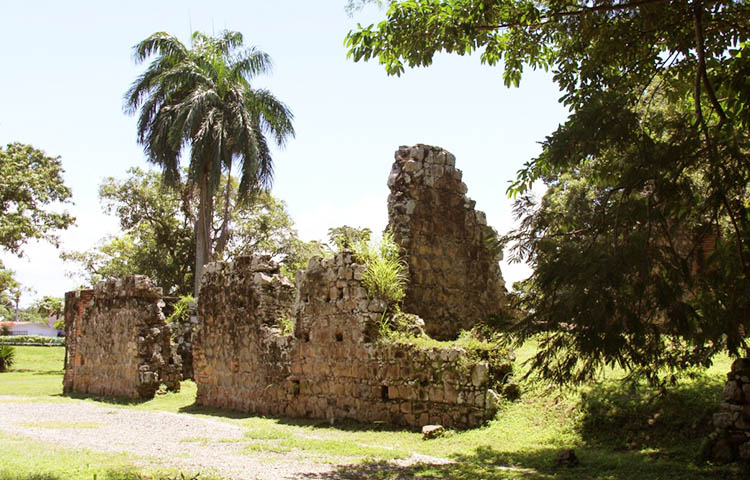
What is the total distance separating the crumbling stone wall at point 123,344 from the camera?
702 inches

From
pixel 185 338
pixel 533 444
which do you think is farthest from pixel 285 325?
pixel 185 338

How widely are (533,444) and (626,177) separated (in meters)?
4.10

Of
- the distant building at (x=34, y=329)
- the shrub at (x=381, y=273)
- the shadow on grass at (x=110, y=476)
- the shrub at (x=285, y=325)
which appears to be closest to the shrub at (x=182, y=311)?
the shrub at (x=285, y=325)

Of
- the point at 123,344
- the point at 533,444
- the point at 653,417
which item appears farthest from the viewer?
the point at 123,344

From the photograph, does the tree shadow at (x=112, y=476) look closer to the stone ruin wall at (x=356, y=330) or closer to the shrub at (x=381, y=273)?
the stone ruin wall at (x=356, y=330)

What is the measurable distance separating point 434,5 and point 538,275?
365 centimetres

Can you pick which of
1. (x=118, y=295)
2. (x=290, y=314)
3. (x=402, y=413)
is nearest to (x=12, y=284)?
(x=118, y=295)

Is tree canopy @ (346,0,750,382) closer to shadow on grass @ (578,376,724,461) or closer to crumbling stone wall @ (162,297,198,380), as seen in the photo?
shadow on grass @ (578,376,724,461)

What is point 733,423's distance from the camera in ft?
22.1

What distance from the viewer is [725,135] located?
19.2 ft

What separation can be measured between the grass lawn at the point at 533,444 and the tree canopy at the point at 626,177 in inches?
39.2

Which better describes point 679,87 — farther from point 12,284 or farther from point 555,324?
point 12,284

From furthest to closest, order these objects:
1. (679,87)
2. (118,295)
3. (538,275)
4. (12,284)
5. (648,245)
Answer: (12,284)
(118,295)
(679,87)
(538,275)
(648,245)

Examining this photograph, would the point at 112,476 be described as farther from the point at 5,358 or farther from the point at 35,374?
the point at 5,358
